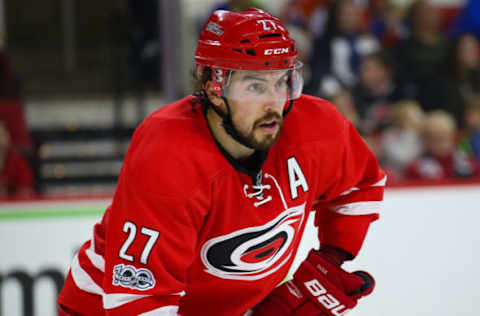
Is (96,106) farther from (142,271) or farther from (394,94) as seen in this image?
(142,271)

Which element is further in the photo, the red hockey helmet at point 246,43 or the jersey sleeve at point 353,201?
the jersey sleeve at point 353,201

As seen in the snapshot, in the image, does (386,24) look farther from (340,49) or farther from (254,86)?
(254,86)

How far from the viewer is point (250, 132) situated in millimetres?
1506

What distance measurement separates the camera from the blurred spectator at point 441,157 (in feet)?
10.2

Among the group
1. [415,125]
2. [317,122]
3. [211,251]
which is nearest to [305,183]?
[317,122]

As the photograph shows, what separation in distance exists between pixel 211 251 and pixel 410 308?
1344 mm

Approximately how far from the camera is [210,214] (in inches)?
59.6

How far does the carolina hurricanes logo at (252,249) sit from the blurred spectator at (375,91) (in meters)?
1.64

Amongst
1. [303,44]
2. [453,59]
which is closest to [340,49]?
[303,44]

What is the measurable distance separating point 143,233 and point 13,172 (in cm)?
172

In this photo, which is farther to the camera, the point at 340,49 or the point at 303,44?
the point at 340,49

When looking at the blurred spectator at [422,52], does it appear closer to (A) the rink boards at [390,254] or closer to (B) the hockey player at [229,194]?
(A) the rink boards at [390,254]

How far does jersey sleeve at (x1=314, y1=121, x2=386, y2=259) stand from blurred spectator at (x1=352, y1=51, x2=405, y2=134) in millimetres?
1346

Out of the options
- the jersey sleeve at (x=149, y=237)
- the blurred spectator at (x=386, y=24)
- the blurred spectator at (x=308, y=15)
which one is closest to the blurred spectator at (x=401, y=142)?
the blurred spectator at (x=386, y=24)
